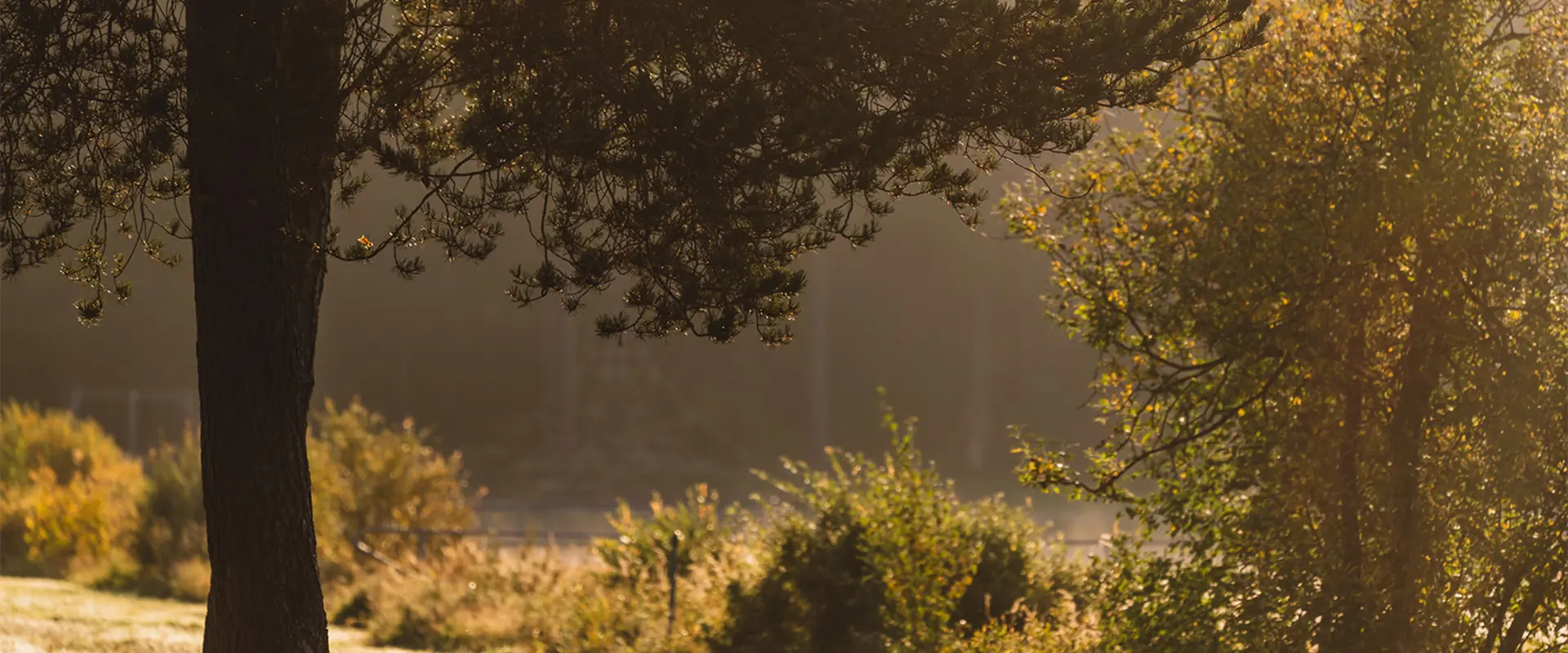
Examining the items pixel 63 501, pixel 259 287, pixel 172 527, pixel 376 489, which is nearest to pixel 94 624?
pixel 376 489

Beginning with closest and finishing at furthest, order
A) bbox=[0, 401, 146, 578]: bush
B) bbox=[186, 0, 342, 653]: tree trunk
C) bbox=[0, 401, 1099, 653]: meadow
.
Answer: bbox=[186, 0, 342, 653]: tree trunk, bbox=[0, 401, 1099, 653]: meadow, bbox=[0, 401, 146, 578]: bush

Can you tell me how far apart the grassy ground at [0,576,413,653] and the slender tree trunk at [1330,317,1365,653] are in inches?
317

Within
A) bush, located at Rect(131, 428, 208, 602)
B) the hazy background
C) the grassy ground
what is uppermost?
the hazy background

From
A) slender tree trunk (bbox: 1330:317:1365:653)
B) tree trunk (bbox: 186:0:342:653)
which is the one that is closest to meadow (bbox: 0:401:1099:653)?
slender tree trunk (bbox: 1330:317:1365:653)

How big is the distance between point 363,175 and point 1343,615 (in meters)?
5.58

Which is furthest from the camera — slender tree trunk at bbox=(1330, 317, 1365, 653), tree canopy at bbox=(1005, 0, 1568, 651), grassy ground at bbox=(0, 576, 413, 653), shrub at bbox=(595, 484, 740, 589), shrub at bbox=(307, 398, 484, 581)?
shrub at bbox=(307, 398, 484, 581)

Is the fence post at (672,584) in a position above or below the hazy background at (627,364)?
below

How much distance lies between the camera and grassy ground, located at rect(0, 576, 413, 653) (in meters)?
11.8

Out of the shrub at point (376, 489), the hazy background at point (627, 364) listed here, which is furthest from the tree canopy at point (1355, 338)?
the hazy background at point (627, 364)

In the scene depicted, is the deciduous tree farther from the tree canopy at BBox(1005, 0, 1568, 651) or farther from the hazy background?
the hazy background

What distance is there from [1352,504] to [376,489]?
1236 centimetres

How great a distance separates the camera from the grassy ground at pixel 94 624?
11812 millimetres

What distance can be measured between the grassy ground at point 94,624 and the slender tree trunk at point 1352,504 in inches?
317

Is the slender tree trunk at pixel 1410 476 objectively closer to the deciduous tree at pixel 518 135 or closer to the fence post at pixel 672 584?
the deciduous tree at pixel 518 135
